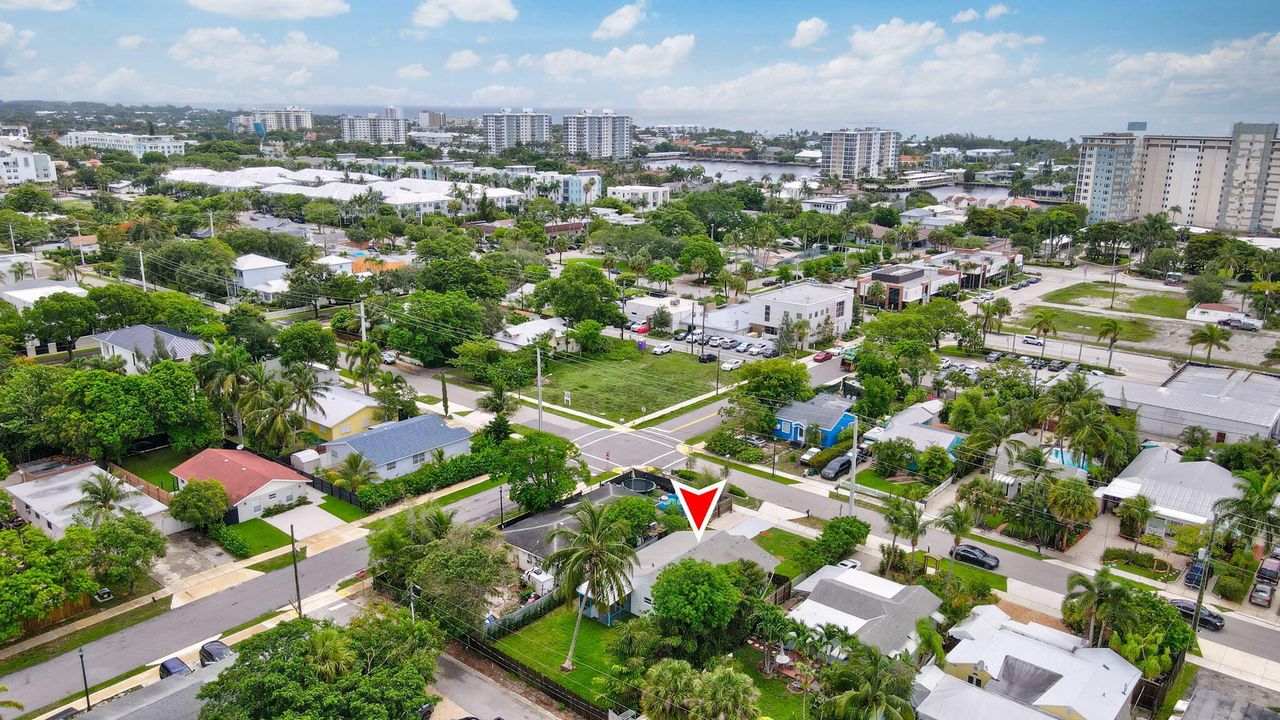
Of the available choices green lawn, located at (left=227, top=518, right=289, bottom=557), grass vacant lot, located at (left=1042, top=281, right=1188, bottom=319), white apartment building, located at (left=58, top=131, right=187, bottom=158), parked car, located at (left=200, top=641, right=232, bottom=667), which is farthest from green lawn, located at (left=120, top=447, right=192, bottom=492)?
white apartment building, located at (left=58, top=131, right=187, bottom=158)

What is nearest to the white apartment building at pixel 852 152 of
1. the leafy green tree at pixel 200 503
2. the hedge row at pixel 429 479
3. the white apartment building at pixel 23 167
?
the white apartment building at pixel 23 167

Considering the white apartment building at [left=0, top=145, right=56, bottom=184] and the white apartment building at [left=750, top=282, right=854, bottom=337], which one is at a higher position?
the white apartment building at [left=0, top=145, right=56, bottom=184]

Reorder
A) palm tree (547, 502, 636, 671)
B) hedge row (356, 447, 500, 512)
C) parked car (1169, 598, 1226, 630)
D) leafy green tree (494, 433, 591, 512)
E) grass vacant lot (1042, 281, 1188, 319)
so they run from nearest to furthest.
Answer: palm tree (547, 502, 636, 671), parked car (1169, 598, 1226, 630), leafy green tree (494, 433, 591, 512), hedge row (356, 447, 500, 512), grass vacant lot (1042, 281, 1188, 319)

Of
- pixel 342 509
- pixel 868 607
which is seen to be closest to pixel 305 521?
pixel 342 509

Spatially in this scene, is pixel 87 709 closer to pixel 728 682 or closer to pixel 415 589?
pixel 415 589

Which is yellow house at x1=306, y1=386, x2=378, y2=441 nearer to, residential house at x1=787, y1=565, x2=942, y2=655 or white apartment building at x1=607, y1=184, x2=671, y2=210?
residential house at x1=787, y1=565, x2=942, y2=655

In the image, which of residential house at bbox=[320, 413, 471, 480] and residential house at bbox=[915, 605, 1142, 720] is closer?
residential house at bbox=[915, 605, 1142, 720]

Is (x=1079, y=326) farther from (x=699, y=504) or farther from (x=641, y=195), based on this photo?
(x=641, y=195)
